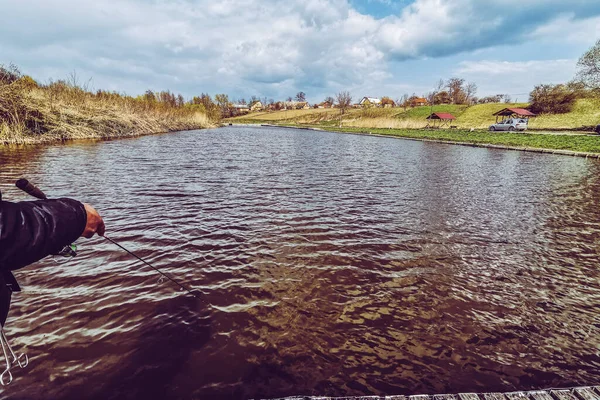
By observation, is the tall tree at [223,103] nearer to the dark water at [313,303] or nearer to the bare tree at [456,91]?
the bare tree at [456,91]

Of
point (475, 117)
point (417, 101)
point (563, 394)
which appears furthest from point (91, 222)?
point (417, 101)

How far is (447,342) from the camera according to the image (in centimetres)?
416

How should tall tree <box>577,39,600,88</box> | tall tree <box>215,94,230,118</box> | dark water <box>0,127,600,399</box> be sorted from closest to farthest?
dark water <box>0,127,600,399</box>
tall tree <box>577,39,600,88</box>
tall tree <box>215,94,230,118</box>

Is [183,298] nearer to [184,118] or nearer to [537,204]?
[537,204]

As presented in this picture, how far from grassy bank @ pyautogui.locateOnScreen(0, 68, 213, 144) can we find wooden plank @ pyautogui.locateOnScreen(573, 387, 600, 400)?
3340cm

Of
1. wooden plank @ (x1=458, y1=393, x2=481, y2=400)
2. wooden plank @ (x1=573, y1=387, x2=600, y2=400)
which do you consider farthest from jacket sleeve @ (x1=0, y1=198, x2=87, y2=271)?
wooden plank @ (x1=573, y1=387, x2=600, y2=400)

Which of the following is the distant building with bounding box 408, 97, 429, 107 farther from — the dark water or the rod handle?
the rod handle

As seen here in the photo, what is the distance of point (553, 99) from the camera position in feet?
228

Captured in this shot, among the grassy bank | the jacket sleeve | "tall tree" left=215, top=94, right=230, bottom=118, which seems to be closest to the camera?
the jacket sleeve

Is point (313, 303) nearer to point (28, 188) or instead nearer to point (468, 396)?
point (468, 396)

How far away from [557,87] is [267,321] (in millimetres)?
94993

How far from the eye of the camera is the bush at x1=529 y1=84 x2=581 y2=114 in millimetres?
67875

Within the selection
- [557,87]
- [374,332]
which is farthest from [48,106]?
[557,87]

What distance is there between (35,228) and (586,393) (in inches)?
200
